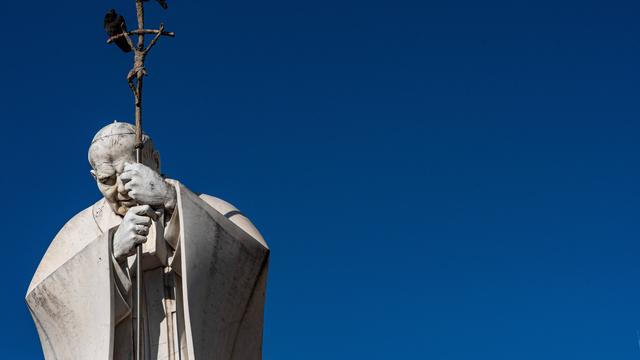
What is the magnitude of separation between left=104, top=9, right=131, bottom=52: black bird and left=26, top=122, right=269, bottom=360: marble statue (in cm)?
90

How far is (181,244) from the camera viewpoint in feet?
37.9

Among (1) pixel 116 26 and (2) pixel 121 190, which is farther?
(1) pixel 116 26

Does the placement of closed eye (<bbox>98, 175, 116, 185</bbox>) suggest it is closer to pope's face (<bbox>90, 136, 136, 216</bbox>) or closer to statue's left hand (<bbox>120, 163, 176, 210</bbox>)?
pope's face (<bbox>90, 136, 136, 216</bbox>)

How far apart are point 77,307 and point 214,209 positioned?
67.5 inches

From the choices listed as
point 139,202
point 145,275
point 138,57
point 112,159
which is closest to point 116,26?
point 138,57

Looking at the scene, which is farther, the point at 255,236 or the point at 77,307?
the point at 255,236

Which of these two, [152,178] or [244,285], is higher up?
[152,178]

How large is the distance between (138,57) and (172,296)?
2.53m

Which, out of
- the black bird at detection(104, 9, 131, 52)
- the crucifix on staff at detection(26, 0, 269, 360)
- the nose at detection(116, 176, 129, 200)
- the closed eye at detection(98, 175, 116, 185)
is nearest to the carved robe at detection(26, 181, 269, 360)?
the crucifix on staff at detection(26, 0, 269, 360)

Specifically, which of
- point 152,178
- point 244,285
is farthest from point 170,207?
point 244,285

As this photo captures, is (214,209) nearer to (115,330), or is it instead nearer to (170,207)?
(170,207)

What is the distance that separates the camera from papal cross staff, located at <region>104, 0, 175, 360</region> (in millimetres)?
11552

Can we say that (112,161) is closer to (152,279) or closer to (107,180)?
(107,180)

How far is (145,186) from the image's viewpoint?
11.7m
